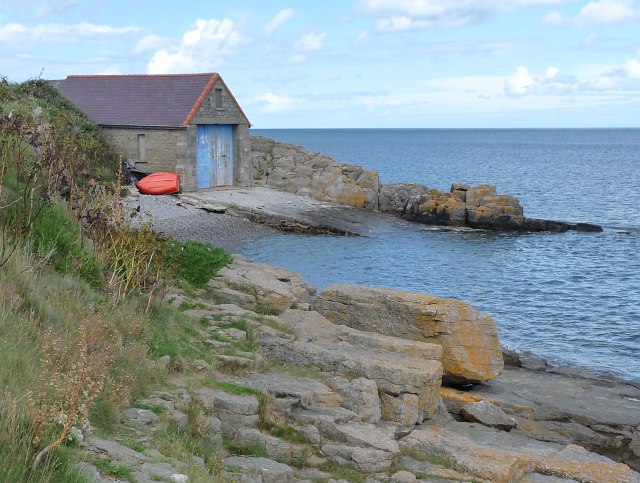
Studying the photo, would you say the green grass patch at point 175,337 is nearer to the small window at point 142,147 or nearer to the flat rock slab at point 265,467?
the flat rock slab at point 265,467

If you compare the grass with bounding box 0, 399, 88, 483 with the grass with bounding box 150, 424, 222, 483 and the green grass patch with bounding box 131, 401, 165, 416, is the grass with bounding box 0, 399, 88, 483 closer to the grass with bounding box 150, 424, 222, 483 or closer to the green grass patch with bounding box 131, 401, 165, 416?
the grass with bounding box 150, 424, 222, 483

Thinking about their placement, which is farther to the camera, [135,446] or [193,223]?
Result: [193,223]

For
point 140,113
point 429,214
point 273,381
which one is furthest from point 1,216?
point 429,214

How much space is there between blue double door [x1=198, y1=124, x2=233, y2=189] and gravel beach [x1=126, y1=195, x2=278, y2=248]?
3651 millimetres

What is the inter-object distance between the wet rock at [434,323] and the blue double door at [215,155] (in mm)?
26142

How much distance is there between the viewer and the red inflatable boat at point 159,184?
37.3 m

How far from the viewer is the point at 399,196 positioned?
45.6 m

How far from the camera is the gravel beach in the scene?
109 ft

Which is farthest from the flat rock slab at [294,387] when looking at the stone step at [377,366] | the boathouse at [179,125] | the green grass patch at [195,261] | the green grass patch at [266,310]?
the boathouse at [179,125]

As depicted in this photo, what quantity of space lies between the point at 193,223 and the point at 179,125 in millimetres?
6253

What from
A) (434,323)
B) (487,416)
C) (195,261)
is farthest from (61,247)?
(487,416)

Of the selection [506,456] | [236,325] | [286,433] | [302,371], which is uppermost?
[236,325]

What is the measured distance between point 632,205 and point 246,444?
60.3 meters

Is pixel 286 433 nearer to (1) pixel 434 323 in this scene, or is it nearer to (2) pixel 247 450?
(2) pixel 247 450
